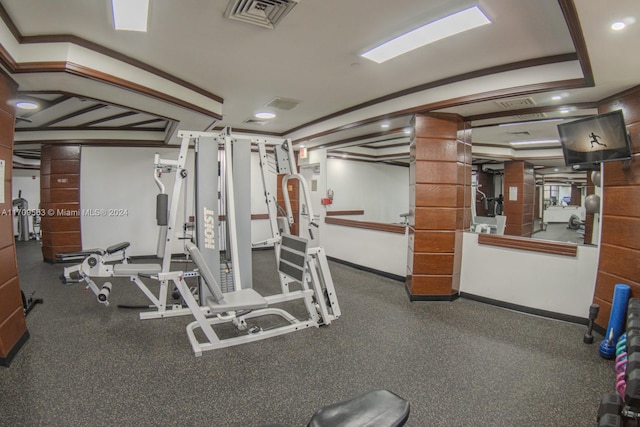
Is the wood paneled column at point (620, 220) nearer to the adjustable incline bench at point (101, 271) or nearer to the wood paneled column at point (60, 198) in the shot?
the adjustable incline bench at point (101, 271)

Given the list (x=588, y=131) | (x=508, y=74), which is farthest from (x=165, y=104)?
(x=588, y=131)

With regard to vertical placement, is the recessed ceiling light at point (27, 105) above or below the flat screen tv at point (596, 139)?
above

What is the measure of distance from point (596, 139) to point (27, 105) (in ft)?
22.0

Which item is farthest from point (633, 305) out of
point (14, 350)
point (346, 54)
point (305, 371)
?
point (14, 350)

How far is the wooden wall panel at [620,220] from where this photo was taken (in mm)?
2771

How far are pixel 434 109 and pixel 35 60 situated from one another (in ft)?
12.9

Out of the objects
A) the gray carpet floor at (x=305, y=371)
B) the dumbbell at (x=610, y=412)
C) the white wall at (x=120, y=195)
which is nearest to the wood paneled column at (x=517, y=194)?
the gray carpet floor at (x=305, y=371)

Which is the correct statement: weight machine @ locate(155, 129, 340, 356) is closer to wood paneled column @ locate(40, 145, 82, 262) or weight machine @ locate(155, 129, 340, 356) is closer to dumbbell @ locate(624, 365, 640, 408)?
dumbbell @ locate(624, 365, 640, 408)

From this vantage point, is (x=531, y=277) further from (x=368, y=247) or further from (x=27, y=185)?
(x=27, y=185)

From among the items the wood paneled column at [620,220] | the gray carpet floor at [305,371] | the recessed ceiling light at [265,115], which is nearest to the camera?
the gray carpet floor at [305,371]

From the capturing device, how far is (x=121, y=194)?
6484 mm

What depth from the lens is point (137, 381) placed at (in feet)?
7.59

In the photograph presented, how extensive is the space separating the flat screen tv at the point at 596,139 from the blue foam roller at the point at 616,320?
1.24 meters

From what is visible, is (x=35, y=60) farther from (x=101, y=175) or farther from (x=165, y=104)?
(x=101, y=175)
